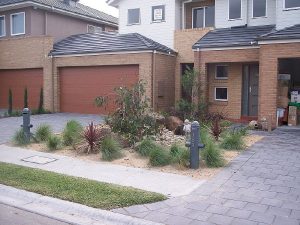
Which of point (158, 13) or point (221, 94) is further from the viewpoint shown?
point (158, 13)

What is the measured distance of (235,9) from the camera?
Result: 62.6 ft

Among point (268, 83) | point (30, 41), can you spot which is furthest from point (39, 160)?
point (30, 41)

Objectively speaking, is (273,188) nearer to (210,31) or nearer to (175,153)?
(175,153)

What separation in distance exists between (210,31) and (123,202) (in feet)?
47.8

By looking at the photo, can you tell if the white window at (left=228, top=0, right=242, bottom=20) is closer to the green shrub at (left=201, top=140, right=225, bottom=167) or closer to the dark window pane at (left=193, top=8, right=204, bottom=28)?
the dark window pane at (left=193, top=8, right=204, bottom=28)

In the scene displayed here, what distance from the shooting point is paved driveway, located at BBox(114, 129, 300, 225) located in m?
5.42

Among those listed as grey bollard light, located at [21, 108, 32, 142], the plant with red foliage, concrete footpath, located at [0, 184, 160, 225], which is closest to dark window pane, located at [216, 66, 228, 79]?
the plant with red foliage

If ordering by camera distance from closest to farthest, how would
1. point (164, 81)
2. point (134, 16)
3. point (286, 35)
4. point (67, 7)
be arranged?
1. point (286, 35)
2. point (164, 81)
3. point (134, 16)
4. point (67, 7)

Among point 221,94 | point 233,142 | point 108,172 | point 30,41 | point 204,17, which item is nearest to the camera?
point 108,172

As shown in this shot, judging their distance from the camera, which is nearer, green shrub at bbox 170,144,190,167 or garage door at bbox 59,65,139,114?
green shrub at bbox 170,144,190,167

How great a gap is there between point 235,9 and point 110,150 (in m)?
12.6

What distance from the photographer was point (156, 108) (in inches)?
734

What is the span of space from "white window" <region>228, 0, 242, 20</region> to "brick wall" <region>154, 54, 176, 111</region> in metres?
3.60

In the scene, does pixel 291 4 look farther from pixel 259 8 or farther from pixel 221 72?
pixel 221 72
